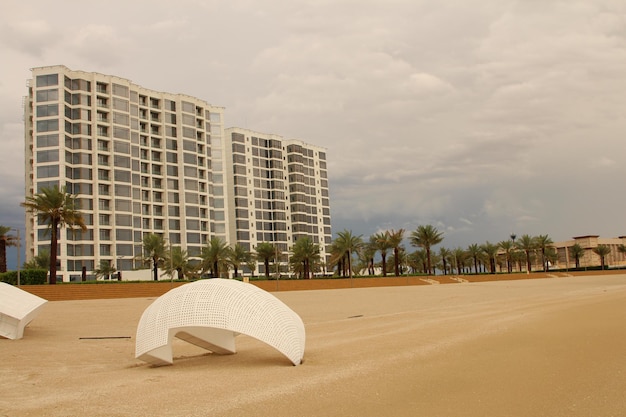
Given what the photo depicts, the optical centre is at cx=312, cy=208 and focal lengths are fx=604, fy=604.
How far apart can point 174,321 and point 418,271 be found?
11699 cm

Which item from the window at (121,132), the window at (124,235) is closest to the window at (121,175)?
the window at (121,132)

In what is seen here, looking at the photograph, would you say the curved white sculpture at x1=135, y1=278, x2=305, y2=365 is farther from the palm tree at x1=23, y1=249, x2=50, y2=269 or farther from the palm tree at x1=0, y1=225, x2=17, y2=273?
the palm tree at x1=23, y1=249, x2=50, y2=269

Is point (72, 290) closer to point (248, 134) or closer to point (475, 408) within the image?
point (475, 408)

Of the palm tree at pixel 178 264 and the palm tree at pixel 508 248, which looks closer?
the palm tree at pixel 178 264

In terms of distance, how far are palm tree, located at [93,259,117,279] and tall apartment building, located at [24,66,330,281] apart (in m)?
0.80

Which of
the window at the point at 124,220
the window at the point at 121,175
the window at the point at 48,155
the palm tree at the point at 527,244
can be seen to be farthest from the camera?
the palm tree at the point at 527,244

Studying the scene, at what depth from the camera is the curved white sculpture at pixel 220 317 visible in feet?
33.2

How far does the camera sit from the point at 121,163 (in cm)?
9162

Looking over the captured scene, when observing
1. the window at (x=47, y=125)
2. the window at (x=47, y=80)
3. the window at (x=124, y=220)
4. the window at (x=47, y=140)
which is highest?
the window at (x=47, y=80)

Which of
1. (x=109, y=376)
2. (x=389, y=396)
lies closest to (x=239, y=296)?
(x=109, y=376)

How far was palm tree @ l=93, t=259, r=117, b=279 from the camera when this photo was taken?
82844mm

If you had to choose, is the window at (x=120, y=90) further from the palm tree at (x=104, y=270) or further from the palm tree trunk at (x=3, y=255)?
the palm tree trunk at (x=3, y=255)

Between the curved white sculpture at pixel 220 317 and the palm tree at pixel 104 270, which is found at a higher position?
the palm tree at pixel 104 270

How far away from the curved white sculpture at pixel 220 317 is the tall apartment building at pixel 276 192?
103656mm
